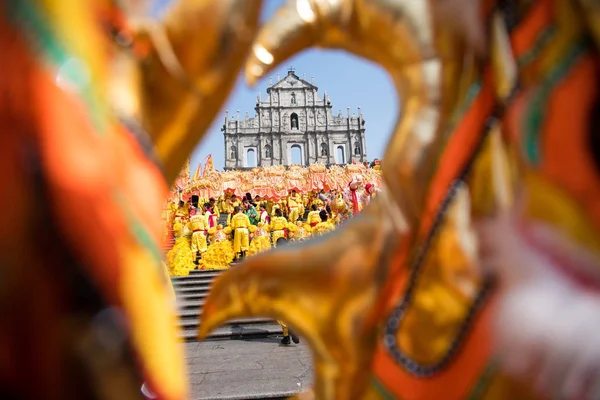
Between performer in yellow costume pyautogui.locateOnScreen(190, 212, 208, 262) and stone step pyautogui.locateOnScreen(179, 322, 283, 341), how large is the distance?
4902 mm

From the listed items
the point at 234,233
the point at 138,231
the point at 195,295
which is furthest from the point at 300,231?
the point at 138,231

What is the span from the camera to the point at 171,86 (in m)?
0.87

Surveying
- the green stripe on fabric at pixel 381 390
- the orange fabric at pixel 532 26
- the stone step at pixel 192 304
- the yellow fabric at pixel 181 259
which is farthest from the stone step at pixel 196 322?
the orange fabric at pixel 532 26

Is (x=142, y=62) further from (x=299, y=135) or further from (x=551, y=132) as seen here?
(x=299, y=135)

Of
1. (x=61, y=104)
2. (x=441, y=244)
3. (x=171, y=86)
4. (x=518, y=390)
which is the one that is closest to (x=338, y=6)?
(x=171, y=86)

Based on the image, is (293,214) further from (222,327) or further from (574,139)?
(574,139)

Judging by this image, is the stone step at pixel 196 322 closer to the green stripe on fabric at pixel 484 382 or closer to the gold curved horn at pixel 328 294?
the gold curved horn at pixel 328 294

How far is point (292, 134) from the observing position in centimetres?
5966

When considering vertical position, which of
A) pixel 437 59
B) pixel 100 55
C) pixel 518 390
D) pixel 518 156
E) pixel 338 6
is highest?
pixel 338 6

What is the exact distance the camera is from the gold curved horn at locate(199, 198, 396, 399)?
1113 mm

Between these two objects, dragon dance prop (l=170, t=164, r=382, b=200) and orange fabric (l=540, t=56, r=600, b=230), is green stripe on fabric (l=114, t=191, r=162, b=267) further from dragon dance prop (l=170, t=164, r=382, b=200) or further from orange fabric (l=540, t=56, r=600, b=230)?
dragon dance prop (l=170, t=164, r=382, b=200)

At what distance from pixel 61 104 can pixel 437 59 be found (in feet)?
2.68

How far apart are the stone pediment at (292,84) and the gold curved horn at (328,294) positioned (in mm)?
62540

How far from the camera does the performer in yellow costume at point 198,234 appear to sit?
1188 centimetres
